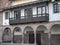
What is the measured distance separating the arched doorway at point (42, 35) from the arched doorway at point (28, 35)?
1.62m

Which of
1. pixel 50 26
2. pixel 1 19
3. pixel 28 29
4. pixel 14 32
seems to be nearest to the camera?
pixel 50 26

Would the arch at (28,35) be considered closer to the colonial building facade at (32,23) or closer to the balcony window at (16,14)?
the colonial building facade at (32,23)

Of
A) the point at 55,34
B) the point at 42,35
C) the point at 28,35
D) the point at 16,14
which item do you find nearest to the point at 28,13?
the point at 16,14

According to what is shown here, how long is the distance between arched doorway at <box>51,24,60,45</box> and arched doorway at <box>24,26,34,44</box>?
202 inches

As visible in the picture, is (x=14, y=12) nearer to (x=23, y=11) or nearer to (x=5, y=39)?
(x=23, y=11)

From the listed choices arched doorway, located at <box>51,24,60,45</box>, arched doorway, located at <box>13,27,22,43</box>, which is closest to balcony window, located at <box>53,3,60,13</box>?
arched doorway, located at <box>51,24,60,45</box>

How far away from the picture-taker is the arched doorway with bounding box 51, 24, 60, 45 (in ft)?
122

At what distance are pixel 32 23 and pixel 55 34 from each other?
4768 millimetres

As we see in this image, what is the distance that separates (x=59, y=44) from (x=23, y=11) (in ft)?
32.2

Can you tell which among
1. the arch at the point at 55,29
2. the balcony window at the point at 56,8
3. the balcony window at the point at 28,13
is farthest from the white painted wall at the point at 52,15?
the balcony window at the point at 28,13

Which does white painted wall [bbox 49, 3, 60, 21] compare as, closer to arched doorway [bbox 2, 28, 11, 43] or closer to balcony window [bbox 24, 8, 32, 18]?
balcony window [bbox 24, 8, 32, 18]

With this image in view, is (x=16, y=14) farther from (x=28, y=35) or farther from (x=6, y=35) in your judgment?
(x=6, y=35)

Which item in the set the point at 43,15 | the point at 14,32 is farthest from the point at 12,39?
the point at 43,15

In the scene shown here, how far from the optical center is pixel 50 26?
36062 millimetres
